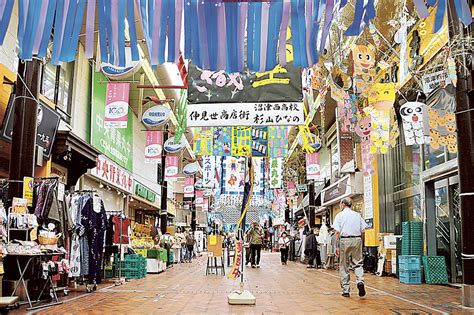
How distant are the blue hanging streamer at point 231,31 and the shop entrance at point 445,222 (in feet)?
24.5

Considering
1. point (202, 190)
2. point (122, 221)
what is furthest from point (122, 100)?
point (202, 190)

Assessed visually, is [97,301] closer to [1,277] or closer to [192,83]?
[1,277]

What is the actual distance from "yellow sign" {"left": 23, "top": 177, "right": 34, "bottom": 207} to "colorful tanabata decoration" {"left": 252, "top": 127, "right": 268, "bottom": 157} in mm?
8226

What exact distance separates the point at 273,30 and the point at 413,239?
8829 millimetres

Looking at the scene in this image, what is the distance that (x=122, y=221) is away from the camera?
12.4m

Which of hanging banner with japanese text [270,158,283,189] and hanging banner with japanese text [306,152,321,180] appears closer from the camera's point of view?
hanging banner with japanese text [306,152,321,180]

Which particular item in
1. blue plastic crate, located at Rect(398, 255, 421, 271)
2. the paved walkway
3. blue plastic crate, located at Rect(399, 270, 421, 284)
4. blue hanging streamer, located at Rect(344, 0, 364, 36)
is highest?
blue hanging streamer, located at Rect(344, 0, 364, 36)

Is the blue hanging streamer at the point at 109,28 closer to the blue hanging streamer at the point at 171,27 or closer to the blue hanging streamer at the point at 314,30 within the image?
the blue hanging streamer at the point at 171,27

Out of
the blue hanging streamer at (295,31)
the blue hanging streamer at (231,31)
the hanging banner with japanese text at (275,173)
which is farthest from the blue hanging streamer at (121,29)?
the hanging banner with japanese text at (275,173)

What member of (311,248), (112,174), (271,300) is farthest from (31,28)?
(311,248)

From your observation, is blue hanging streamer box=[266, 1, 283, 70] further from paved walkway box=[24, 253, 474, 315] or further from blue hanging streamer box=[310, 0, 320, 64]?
paved walkway box=[24, 253, 474, 315]

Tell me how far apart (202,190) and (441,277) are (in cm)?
2703

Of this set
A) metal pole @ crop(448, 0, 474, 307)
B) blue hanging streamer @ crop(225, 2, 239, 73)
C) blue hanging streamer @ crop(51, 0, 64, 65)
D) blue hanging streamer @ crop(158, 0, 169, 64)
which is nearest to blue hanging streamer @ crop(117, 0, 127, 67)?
blue hanging streamer @ crop(158, 0, 169, 64)

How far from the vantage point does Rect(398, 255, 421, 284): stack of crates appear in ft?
37.7
